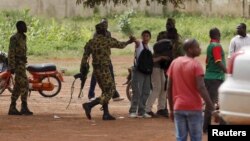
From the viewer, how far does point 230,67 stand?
9.65m

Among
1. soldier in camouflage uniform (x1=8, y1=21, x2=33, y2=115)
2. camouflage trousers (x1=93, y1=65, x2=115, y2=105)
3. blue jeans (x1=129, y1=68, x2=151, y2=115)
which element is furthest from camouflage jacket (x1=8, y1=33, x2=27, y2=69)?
blue jeans (x1=129, y1=68, x2=151, y2=115)

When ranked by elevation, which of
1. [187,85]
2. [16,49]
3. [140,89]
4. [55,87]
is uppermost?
[187,85]

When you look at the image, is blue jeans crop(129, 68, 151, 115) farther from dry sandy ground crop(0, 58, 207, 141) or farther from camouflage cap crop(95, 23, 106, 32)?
camouflage cap crop(95, 23, 106, 32)

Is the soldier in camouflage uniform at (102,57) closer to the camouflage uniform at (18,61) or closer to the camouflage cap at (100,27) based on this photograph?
the camouflage cap at (100,27)

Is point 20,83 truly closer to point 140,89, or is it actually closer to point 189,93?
point 140,89

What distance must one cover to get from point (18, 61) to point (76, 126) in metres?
2.09

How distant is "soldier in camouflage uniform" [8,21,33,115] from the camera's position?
15148mm

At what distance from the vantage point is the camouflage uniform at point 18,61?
15.1m

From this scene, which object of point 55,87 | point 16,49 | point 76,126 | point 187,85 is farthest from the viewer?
point 55,87

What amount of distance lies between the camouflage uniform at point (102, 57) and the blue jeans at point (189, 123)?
5.04m

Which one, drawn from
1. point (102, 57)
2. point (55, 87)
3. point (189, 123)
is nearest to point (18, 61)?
point (102, 57)

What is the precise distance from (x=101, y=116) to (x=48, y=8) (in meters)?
28.8

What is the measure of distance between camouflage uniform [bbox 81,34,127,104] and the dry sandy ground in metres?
0.61

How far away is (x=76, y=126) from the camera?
1398cm
